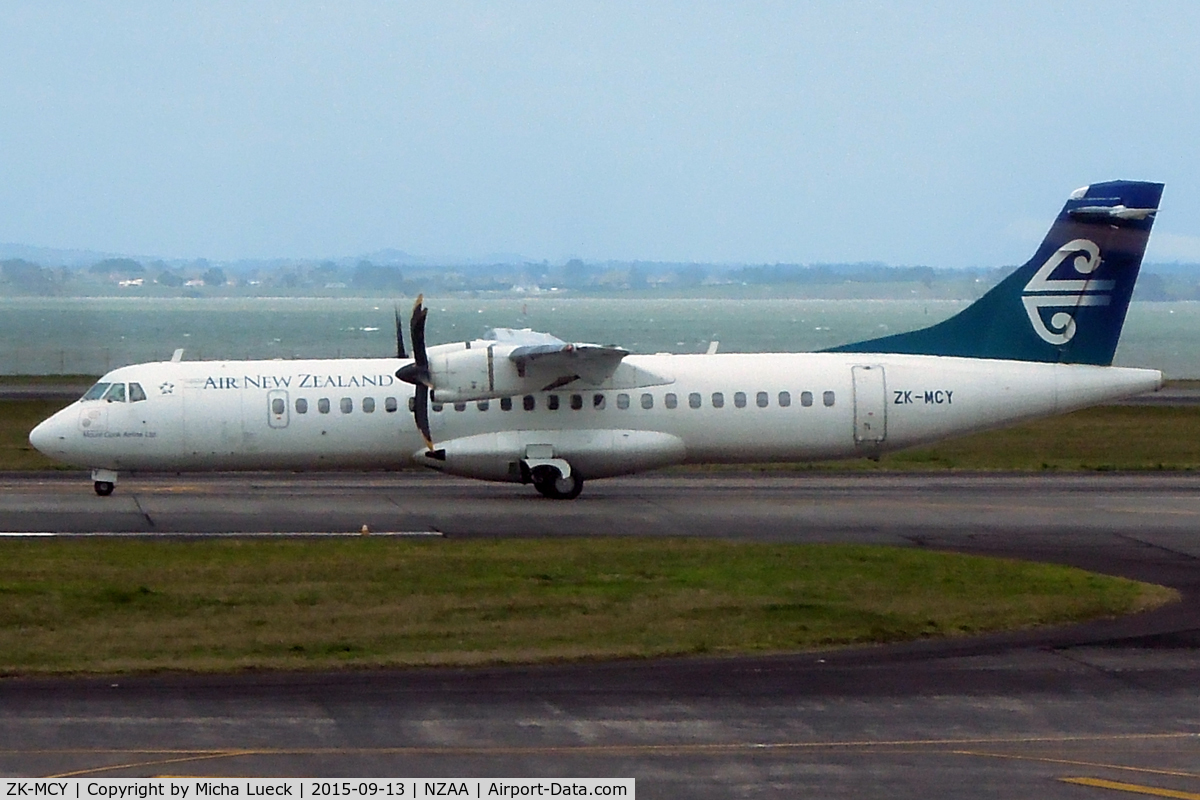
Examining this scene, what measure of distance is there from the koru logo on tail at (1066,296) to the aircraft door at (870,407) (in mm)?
Result: 3547

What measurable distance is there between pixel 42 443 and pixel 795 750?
21764mm

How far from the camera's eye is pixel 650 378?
96.5 ft

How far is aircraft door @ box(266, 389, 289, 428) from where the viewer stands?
1143 inches

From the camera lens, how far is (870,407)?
96.1ft

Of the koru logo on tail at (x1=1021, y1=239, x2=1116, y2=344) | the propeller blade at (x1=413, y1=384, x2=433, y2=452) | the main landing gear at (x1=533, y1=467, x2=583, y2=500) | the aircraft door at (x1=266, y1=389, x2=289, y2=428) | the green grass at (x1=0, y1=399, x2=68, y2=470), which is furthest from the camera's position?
the green grass at (x1=0, y1=399, x2=68, y2=470)

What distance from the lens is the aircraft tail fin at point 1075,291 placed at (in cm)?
2978

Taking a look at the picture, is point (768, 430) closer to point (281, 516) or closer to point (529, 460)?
point (529, 460)

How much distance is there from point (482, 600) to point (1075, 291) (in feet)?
54.5

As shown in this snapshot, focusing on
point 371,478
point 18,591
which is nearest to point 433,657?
point 18,591

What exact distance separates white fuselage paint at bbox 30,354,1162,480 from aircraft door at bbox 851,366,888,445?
0.03 m

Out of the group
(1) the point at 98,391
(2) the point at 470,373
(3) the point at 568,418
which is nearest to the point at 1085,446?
(3) the point at 568,418

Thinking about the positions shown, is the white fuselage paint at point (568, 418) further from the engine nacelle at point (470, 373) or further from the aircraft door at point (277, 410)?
the engine nacelle at point (470, 373)

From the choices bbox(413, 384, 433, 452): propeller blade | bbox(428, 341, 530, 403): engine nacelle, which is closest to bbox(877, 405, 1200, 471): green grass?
bbox(428, 341, 530, 403): engine nacelle

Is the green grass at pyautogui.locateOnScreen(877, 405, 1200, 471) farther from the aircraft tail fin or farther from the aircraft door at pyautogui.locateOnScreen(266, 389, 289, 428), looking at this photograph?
the aircraft door at pyautogui.locateOnScreen(266, 389, 289, 428)
